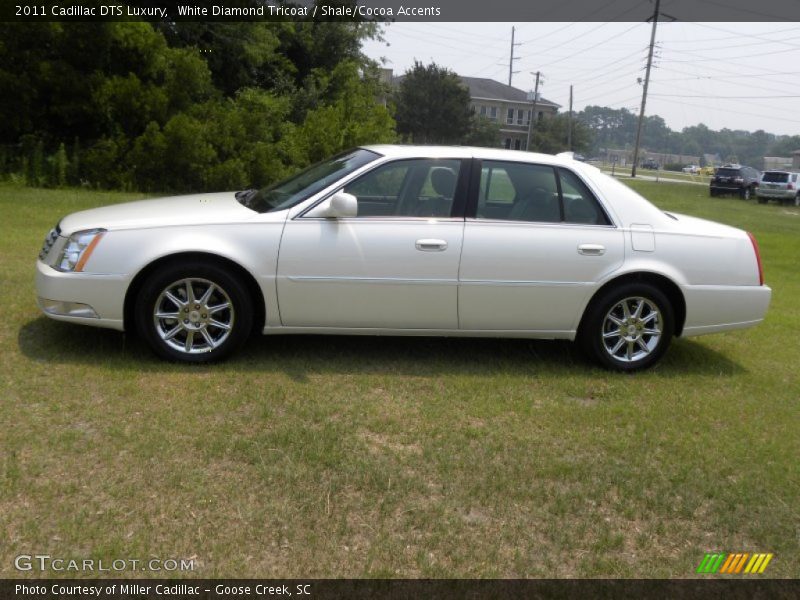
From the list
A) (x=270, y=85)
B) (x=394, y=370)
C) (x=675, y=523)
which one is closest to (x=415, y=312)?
(x=394, y=370)

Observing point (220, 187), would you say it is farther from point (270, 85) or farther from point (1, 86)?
point (270, 85)

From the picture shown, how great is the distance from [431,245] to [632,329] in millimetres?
1673

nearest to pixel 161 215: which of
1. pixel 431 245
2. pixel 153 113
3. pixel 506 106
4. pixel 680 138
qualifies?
pixel 431 245

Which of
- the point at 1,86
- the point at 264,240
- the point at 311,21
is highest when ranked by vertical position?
the point at 311,21

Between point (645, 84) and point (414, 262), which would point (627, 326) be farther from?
point (645, 84)

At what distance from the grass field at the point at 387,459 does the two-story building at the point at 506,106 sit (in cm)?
8672

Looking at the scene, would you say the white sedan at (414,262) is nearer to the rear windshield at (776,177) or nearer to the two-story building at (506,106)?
the rear windshield at (776,177)

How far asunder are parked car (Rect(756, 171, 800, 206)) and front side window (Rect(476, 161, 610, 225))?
113 feet

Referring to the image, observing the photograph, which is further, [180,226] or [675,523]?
[180,226]

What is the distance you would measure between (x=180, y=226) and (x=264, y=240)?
0.56m

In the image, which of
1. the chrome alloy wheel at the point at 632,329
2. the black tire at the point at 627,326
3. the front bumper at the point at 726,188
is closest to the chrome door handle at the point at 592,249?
the black tire at the point at 627,326

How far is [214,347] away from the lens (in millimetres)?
5203

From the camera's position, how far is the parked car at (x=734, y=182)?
38.7 meters

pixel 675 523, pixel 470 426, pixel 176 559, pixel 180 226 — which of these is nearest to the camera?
pixel 176 559
